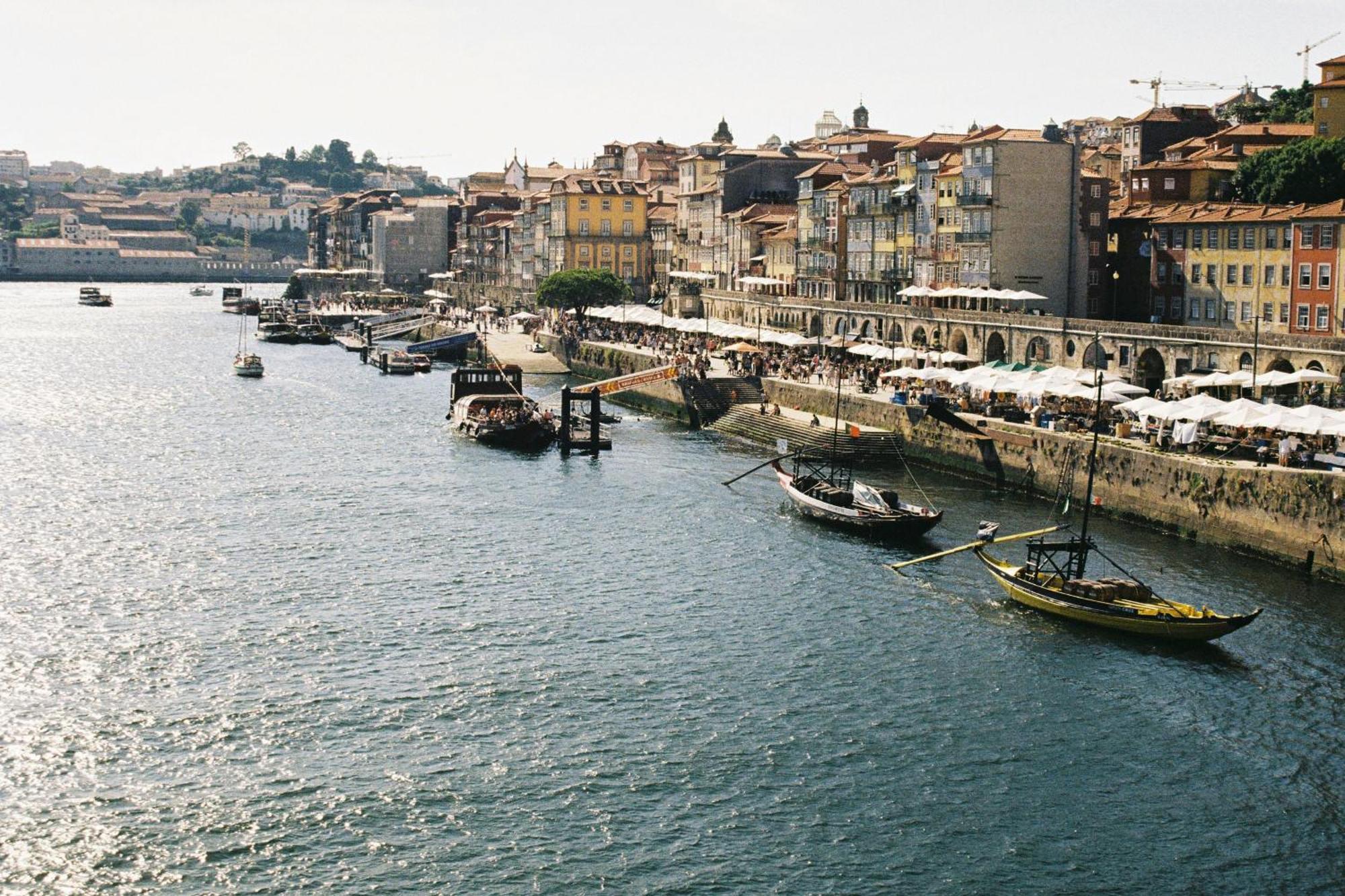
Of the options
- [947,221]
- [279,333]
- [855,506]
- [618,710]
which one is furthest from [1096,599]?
[279,333]

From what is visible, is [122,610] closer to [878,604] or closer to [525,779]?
[525,779]

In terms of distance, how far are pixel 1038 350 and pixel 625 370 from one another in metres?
37.0

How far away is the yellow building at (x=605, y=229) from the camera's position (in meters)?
159

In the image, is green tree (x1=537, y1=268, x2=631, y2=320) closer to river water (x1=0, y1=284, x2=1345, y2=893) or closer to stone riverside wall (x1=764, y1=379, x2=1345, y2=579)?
stone riverside wall (x1=764, y1=379, x2=1345, y2=579)

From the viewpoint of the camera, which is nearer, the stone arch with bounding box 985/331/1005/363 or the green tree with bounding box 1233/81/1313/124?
the stone arch with bounding box 985/331/1005/363

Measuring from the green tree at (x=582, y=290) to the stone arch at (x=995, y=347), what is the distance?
190 ft

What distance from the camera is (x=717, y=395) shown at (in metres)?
91.6

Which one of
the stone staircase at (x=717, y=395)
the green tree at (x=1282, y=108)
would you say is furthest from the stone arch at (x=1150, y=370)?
the green tree at (x=1282, y=108)

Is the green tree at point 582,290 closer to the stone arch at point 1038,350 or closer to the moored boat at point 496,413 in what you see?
the moored boat at point 496,413

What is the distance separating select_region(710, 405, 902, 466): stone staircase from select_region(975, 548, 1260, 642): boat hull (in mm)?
25767

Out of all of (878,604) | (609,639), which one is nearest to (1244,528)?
(878,604)

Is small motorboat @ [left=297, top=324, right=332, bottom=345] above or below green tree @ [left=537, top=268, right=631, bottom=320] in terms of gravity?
below

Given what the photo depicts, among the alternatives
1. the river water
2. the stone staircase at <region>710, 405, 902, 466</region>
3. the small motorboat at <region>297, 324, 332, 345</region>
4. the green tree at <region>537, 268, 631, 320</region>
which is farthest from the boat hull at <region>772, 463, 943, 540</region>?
the small motorboat at <region>297, 324, 332, 345</region>

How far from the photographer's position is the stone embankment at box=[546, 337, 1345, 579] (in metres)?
52.1
